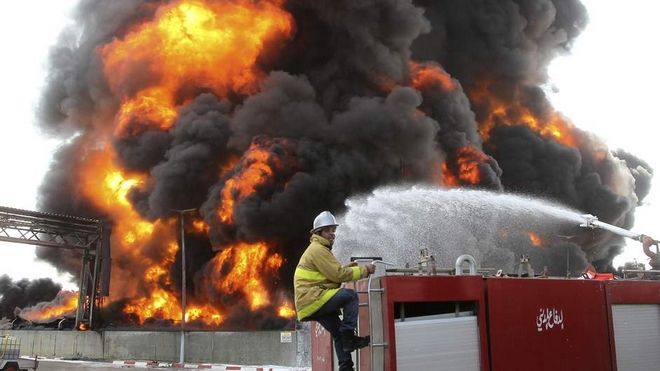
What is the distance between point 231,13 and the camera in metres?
31.7

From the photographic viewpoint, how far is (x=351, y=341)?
4.88 metres

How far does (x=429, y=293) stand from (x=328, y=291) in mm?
932

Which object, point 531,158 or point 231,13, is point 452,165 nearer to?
point 531,158

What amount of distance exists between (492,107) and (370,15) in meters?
11.9

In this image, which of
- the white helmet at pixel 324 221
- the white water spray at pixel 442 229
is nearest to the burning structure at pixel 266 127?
the white water spray at pixel 442 229

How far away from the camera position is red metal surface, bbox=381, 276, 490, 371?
4949mm

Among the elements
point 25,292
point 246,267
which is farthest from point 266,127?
point 25,292

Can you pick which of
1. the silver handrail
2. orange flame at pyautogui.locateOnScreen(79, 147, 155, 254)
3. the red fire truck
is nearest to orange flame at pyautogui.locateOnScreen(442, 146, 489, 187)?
orange flame at pyautogui.locateOnScreen(79, 147, 155, 254)

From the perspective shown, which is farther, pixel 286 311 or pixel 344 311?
pixel 286 311

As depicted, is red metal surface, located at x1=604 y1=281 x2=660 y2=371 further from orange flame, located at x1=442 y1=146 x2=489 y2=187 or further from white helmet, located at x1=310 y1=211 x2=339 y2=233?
orange flame, located at x1=442 y1=146 x2=489 y2=187

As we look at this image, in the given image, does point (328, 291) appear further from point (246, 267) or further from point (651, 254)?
point (246, 267)

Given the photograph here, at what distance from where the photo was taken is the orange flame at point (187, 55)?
104 ft

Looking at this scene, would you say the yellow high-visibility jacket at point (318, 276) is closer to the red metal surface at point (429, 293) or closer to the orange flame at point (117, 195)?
the red metal surface at point (429, 293)

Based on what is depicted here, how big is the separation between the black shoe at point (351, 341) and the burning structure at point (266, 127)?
2093 centimetres
